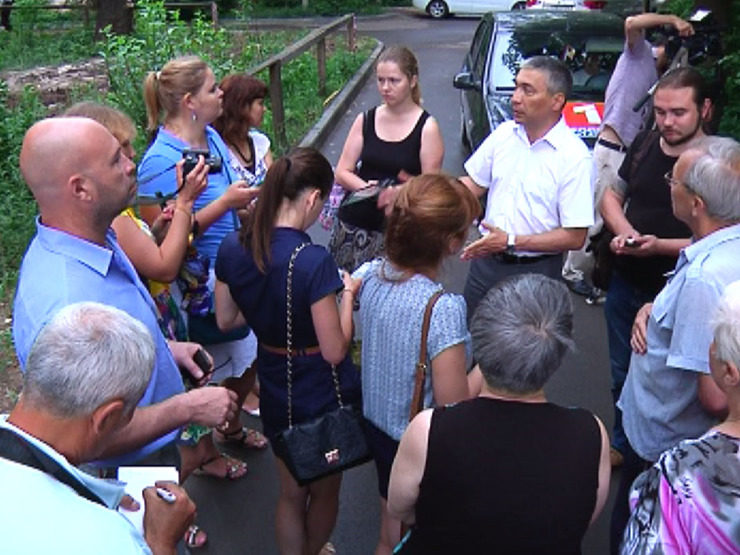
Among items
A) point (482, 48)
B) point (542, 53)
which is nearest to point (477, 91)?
point (542, 53)

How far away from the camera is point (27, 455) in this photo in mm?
1689

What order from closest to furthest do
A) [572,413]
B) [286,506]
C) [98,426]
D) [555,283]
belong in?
[98,426] → [572,413] → [555,283] → [286,506]


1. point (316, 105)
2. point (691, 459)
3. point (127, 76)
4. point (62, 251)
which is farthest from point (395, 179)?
point (316, 105)

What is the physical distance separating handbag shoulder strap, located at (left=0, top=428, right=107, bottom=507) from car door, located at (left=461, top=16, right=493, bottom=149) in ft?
20.5

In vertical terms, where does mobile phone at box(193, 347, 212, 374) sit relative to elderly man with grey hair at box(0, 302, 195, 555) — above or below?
below

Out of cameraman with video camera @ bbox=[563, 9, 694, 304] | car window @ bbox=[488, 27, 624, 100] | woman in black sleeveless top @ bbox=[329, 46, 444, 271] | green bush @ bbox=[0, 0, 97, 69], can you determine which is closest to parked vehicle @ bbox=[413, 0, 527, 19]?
green bush @ bbox=[0, 0, 97, 69]

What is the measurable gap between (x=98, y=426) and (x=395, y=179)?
257cm

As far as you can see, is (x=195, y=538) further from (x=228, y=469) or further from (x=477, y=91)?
(x=477, y=91)

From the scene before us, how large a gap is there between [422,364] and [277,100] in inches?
275

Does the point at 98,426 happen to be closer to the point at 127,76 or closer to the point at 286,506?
the point at 286,506

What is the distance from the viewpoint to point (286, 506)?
3211mm

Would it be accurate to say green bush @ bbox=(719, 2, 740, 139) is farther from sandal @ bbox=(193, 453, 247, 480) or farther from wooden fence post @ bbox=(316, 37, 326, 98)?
wooden fence post @ bbox=(316, 37, 326, 98)

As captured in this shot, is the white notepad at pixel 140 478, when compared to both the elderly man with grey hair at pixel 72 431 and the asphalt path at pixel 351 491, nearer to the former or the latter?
the elderly man with grey hair at pixel 72 431

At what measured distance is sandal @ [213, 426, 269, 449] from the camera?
430 centimetres
